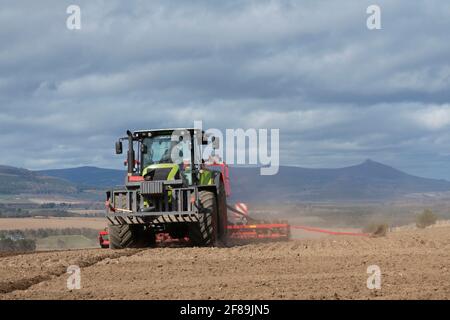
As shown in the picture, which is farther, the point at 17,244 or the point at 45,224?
the point at 45,224

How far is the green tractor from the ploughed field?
1.02 m

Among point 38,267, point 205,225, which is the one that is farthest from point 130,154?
point 38,267

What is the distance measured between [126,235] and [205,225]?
7.31ft

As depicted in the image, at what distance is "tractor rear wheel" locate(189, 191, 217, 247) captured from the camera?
56.1 ft

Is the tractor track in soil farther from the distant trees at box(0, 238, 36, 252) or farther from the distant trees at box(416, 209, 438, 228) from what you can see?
the distant trees at box(416, 209, 438, 228)

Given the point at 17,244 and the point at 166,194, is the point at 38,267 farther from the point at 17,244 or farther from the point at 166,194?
the point at 17,244

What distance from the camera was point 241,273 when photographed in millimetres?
11273

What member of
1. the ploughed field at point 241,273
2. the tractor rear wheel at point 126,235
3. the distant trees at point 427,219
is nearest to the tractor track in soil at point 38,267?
the ploughed field at point 241,273

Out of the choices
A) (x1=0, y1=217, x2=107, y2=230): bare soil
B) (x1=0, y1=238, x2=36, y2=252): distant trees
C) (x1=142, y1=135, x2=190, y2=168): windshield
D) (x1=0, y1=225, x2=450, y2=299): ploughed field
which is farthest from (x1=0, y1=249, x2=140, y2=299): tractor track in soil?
(x1=0, y1=217, x2=107, y2=230): bare soil

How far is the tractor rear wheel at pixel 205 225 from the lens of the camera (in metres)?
17.1
